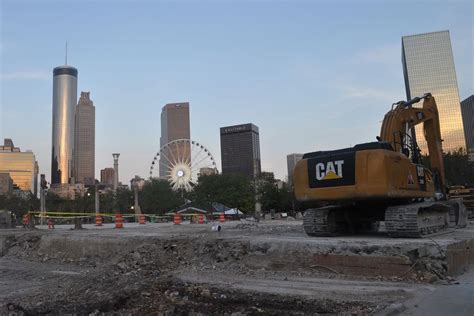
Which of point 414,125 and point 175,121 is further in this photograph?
point 175,121

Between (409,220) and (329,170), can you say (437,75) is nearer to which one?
(329,170)

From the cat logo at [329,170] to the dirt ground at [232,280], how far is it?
2.66 meters

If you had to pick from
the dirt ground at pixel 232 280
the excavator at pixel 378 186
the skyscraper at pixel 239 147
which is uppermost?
the skyscraper at pixel 239 147

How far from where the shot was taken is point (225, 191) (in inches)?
2965

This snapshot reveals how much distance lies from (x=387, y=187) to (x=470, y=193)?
2838cm

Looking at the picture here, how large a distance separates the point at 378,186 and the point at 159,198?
74.4 metres

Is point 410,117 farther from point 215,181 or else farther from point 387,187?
point 215,181

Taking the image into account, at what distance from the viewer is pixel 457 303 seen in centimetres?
780

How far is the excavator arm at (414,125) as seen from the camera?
51.7ft

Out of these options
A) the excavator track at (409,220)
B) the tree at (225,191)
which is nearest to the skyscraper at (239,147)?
the tree at (225,191)

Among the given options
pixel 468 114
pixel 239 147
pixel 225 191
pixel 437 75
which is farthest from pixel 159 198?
pixel 239 147

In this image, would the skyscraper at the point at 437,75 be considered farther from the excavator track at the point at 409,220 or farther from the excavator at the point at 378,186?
the excavator track at the point at 409,220

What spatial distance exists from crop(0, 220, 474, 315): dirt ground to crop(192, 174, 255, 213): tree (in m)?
58.4

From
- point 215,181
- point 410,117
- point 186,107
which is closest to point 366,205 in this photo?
point 410,117
